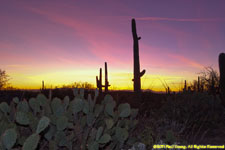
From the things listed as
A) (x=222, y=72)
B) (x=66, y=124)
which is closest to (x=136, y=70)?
(x=222, y=72)

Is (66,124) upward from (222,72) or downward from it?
downward

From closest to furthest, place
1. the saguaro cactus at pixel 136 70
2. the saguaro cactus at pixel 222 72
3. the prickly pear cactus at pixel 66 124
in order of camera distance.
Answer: the prickly pear cactus at pixel 66 124 < the saguaro cactus at pixel 222 72 < the saguaro cactus at pixel 136 70

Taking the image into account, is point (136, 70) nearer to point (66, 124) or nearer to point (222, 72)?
point (222, 72)

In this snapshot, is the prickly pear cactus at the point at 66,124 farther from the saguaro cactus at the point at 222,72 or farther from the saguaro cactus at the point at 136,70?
the saguaro cactus at the point at 136,70

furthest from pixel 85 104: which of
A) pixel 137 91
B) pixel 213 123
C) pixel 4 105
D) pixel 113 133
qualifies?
pixel 137 91

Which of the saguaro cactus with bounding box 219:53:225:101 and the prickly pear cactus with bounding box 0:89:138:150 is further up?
the saguaro cactus with bounding box 219:53:225:101

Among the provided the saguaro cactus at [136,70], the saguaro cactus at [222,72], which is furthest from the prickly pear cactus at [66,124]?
the saguaro cactus at [136,70]

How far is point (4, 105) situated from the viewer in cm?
256

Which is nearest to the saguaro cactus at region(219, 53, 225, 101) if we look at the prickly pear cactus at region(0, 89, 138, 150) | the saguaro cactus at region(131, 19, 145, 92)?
the saguaro cactus at region(131, 19, 145, 92)

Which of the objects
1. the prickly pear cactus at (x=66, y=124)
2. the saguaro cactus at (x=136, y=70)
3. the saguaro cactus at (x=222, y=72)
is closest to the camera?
the prickly pear cactus at (x=66, y=124)

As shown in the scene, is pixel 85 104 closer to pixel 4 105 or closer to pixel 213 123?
pixel 4 105

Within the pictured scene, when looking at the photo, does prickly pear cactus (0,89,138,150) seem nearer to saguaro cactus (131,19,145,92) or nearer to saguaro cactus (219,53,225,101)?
saguaro cactus (219,53,225,101)

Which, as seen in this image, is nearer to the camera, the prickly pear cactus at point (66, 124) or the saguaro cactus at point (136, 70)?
the prickly pear cactus at point (66, 124)

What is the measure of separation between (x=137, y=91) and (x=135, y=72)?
1.00 m
